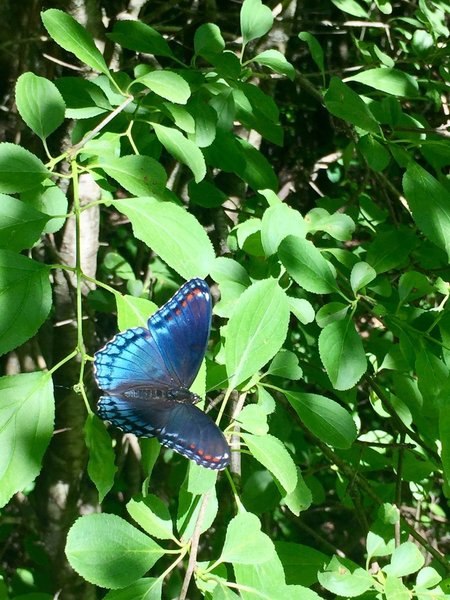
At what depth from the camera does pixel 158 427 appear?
2.66 ft

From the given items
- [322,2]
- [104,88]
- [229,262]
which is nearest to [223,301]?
[229,262]

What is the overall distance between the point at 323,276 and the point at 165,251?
269 millimetres

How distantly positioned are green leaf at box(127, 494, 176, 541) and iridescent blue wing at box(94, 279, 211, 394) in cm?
15

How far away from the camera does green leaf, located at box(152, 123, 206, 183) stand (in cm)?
95

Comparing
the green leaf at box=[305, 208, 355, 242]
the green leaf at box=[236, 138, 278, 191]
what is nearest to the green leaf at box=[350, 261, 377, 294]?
the green leaf at box=[305, 208, 355, 242]

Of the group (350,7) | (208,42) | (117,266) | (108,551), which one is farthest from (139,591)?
(350,7)

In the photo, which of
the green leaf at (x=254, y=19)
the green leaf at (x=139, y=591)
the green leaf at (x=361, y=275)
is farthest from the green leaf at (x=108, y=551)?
the green leaf at (x=254, y=19)

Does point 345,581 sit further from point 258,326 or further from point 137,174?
point 137,174

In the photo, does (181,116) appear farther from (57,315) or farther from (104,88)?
(57,315)

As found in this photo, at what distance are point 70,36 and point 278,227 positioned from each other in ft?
1.19

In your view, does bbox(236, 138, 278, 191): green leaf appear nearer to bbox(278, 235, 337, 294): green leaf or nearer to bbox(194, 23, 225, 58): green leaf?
bbox(194, 23, 225, 58): green leaf

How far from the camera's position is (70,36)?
89 centimetres

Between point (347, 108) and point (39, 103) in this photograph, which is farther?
point (347, 108)

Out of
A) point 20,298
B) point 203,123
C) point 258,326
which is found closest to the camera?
point 20,298
